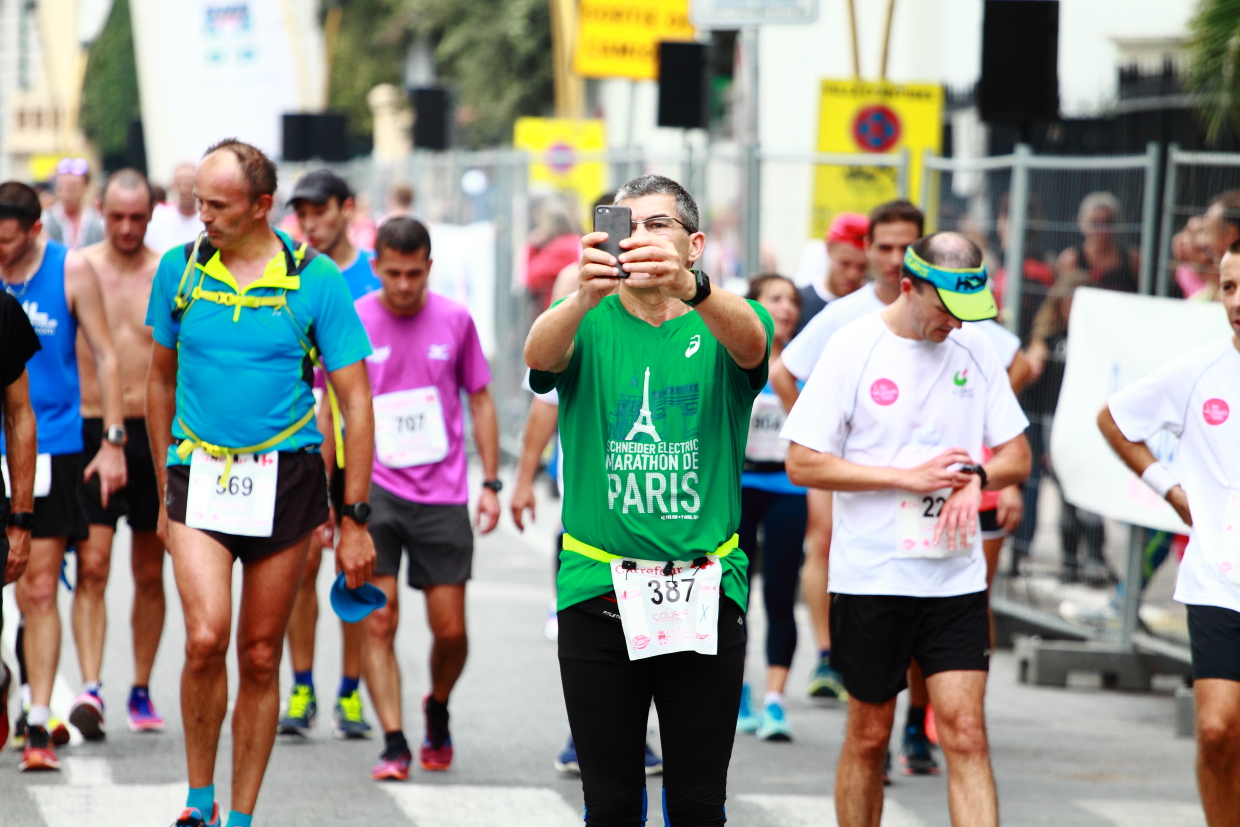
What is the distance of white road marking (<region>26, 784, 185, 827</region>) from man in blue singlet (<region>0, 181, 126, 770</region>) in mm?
480

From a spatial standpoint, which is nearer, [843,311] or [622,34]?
[843,311]

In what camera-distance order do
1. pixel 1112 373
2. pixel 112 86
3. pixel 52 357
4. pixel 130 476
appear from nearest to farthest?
pixel 52 357 → pixel 130 476 → pixel 1112 373 → pixel 112 86

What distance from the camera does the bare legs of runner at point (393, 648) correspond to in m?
7.10

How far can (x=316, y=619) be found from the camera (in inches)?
309

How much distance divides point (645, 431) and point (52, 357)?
345 centimetres

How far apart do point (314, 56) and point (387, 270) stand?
15806mm

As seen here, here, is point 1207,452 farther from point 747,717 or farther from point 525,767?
point 747,717

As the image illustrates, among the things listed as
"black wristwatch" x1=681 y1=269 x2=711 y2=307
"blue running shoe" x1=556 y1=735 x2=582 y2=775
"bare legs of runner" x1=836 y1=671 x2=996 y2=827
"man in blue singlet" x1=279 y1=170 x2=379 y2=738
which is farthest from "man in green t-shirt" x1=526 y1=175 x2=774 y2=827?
"man in blue singlet" x1=279 y1=170 x2=379 y2=738

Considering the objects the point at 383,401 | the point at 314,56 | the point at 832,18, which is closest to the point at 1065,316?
the point at 383,401

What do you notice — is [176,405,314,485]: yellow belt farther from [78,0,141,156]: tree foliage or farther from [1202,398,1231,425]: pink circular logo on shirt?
[78,0,141,156]: tree foliage

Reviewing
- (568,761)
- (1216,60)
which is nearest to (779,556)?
(568,761)

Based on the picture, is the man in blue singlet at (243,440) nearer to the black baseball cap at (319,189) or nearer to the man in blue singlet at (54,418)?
the man in blue singlet at (54,418)

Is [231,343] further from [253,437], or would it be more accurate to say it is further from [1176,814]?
[1176,814]

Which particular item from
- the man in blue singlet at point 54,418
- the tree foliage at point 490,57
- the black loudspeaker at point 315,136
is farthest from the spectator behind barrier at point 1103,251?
the tree foliage at point 490,57
